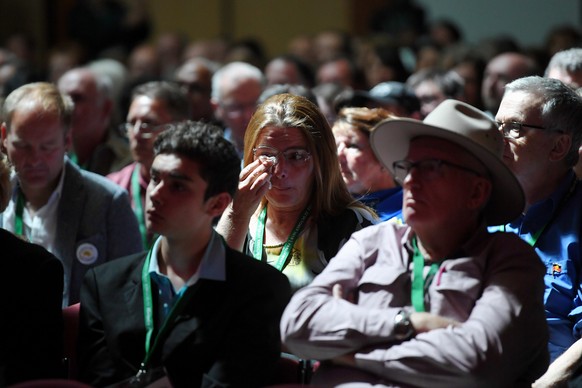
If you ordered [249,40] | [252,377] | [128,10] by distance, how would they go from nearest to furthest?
[252,377] → [249,40] → [128,10]

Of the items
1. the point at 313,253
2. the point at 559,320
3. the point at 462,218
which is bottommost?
the point at 559,320

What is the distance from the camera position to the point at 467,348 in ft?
9.49

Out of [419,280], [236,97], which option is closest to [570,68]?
[236,97]

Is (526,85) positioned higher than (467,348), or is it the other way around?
(526,85)

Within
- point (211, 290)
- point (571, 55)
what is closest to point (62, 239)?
point (211, 290)

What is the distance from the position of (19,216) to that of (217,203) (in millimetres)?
1536

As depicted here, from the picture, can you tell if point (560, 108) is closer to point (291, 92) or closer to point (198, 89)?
point (291, 92)

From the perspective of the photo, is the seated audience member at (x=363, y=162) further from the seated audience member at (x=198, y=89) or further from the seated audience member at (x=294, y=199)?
the seated audience member at (x=198, y=89)

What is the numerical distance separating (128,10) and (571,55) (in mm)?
8214

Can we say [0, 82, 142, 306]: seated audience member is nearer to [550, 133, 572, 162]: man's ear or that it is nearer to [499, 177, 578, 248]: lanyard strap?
[499, 177, 578, 248]: lanyard strap

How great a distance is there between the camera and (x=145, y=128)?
18.2 ft

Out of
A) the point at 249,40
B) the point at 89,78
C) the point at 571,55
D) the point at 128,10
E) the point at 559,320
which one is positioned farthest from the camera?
the point at 128,10

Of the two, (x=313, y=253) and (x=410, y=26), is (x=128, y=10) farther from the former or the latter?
(x=313, y=253)

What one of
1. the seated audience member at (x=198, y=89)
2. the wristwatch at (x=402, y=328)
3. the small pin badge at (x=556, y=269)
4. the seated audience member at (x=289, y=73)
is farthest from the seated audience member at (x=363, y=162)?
the seated audience member at (x=289, y=73)
